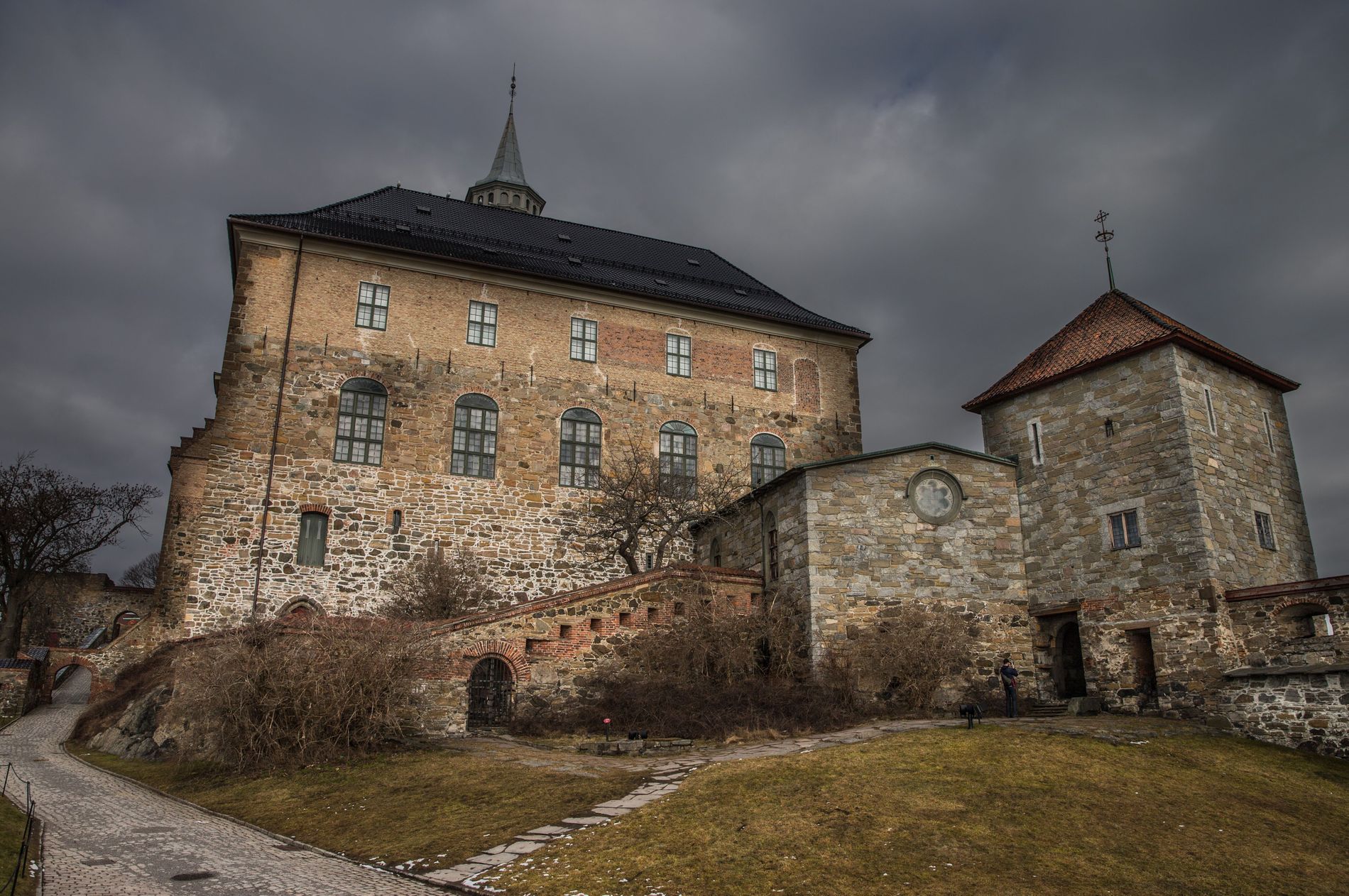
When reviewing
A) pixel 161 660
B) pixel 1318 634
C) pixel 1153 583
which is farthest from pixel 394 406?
pixel 1318 634

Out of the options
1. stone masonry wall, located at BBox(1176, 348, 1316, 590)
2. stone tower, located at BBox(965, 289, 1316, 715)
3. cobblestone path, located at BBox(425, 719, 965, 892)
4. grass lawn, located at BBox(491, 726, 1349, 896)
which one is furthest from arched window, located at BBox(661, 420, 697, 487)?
grass lawn, located at BBox(491, 726, 1349, 896)

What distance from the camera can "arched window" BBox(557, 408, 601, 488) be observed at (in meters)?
25.3

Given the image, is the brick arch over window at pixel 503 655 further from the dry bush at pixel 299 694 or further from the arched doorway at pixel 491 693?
the dry bush at pixel 299 694

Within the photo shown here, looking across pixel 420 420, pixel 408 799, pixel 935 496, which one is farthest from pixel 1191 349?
pixel 420 420

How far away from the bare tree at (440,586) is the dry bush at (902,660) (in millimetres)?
9522

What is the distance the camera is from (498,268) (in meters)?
25.6

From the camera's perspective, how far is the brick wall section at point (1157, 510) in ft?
53.7

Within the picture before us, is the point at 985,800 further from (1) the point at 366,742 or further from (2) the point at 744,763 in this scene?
(1) the point at 366,742

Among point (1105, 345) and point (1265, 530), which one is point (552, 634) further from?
point (1265, 530)

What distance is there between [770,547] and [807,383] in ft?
33.1

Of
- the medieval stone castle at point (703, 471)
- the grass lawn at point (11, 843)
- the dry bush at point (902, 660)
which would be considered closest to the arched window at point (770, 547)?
the medieval stone castle at point (703, 471)

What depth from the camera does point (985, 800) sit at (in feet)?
30.7

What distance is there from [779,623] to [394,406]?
12222mm

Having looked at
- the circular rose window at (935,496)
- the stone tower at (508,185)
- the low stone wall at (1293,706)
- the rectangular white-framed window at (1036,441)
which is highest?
the stone tower at (508,185)
